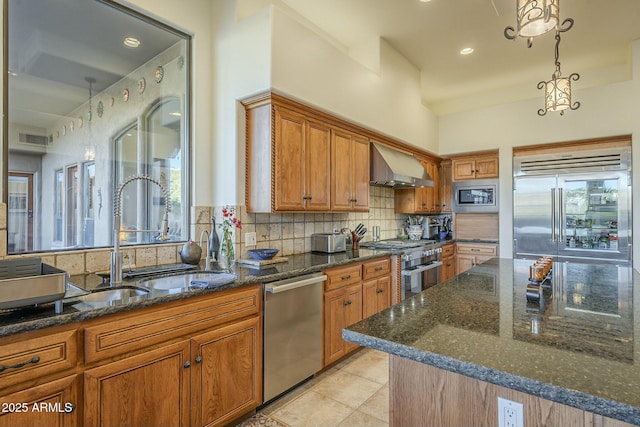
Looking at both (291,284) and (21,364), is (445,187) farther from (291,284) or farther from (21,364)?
(21,364)

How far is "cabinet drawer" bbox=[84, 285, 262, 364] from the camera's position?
145cm

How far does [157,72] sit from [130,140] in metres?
0.62

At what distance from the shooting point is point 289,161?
9.09 feet

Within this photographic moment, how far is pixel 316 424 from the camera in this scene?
2.11m

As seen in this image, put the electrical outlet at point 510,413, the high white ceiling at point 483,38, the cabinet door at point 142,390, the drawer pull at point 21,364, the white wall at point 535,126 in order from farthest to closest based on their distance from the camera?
1. the white wall at point 535,126
2. the high white ceiling at point 483,38
3. the cabinet door at point 142,390
4. the drawer pull at point 21,364
5. the electrical outlet at point 510,413

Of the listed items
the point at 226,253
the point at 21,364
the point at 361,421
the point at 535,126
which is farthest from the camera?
the point at 535,126

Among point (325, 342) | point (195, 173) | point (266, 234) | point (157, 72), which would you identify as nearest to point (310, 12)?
point (157, 72)

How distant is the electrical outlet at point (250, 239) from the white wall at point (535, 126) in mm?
3590

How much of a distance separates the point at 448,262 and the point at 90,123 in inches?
177

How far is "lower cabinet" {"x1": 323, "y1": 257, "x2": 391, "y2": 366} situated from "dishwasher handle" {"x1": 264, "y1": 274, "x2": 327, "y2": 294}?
0.62 feet

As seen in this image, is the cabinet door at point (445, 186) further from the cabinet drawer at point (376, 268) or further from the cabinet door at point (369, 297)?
the cabinet door at point (369, 297)

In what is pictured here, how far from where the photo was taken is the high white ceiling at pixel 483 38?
3209 millimetres

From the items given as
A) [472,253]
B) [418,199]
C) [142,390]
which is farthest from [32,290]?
[472,253]

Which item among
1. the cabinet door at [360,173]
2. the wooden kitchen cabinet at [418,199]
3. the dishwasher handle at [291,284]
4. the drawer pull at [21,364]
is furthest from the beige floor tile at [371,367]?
the wooden kitchen cabinet at [418,199]
